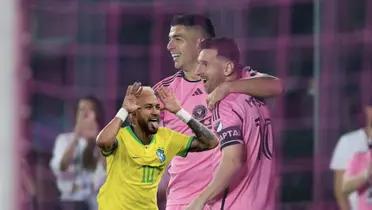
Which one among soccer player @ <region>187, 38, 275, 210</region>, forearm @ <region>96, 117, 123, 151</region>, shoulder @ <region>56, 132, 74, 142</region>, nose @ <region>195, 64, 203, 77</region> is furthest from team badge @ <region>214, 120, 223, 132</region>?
shoulder @ <region>56, 132, 74, 142</region>

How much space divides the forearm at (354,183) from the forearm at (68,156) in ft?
1.86

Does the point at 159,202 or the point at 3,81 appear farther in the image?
the point at 159,202

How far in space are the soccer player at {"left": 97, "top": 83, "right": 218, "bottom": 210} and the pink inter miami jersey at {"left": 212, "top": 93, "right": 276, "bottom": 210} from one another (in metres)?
0.05

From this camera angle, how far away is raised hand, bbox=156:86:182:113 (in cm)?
248

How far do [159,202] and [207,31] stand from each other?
0.35m

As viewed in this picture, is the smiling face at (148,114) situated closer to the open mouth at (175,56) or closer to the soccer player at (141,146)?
the soccer player at (141,146)

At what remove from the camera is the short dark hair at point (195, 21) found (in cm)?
258

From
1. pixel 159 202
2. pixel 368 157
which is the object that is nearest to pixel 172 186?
pixel 159 202

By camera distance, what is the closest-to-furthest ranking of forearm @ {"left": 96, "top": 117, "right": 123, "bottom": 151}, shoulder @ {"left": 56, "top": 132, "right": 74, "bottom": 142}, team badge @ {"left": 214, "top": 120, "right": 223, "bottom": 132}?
forearm @ {"left": 96, "top": 117, "right": 123, "bottom": 151}
team badge @ {"left": 214, "top": 120, "right": 223, "bottom": 132}
shoulder @ {"left": 56, "top": 132, "right": 74, "bottom": 142}

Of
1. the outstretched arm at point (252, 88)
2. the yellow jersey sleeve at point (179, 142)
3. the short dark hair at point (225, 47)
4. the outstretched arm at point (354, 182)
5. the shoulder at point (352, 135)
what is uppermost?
the short dark hair at point (225, 47)

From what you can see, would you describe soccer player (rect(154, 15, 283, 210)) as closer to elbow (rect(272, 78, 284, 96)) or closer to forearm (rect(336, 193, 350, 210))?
elbow (rect(272, 78, 284, 96))

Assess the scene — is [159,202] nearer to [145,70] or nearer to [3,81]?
[145,70]

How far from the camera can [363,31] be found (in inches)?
99.9

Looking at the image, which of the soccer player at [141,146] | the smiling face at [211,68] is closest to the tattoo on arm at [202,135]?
the soccer player at [141,146]
